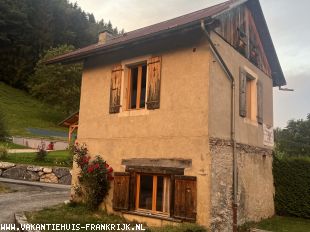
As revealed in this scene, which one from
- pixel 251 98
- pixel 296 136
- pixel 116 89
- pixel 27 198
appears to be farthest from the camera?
pixel 296 136

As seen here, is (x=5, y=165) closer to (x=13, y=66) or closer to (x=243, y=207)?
(x=243, y=207)

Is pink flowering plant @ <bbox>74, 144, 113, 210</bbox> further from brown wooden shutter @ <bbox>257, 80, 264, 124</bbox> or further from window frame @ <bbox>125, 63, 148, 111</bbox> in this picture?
brown wooden shutter @ <bbox>257, 80, 264, 124</bbox>

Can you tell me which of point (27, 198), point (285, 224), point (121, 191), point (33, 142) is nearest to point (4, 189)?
point (27, 198)

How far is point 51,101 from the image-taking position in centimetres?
4462

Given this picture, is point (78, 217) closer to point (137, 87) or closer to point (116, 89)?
point (116, 89)

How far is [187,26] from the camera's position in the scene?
8414mm

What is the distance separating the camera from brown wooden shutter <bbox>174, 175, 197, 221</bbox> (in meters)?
8.42

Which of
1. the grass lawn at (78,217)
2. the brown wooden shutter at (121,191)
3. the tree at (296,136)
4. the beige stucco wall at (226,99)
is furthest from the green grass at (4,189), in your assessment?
the tree at (296,136)

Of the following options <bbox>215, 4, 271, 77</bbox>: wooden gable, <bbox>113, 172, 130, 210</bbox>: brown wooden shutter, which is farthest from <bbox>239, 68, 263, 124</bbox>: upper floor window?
<bbox>113, 172, 130, 210</bbox>: brown wooden shutter

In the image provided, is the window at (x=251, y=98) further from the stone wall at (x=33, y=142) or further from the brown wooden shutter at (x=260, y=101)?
the stone wall at (x=33, y=142)

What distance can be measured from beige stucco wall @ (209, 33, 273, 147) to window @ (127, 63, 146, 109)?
236 cm

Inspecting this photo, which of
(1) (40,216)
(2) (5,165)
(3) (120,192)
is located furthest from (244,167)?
(2) (5,165)

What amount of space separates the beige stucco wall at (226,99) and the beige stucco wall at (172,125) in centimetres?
30

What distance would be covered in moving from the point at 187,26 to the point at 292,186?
7.51m
